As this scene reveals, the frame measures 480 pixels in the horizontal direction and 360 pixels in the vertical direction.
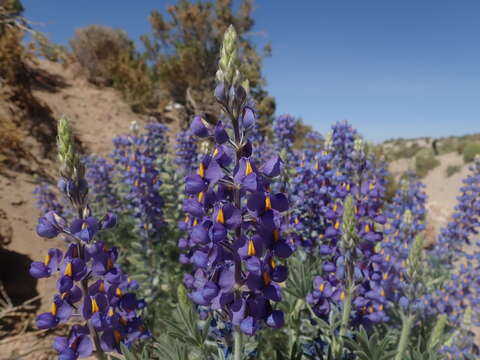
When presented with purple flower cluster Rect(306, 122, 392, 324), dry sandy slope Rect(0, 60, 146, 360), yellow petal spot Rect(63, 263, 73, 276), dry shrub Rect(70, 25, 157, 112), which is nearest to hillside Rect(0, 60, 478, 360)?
dry sandy slope Rect(0, 60, 146, 360)

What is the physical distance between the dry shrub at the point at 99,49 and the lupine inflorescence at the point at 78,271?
1662 cm

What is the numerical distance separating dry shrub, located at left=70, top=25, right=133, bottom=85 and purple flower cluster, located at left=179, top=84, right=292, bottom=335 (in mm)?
17035

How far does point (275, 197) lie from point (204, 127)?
48 cm

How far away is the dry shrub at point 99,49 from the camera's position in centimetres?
1739

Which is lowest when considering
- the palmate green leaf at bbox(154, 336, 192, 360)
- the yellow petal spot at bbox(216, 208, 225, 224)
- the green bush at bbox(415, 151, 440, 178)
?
the palmate green leaf at bbox(154, 336, 192, 360)

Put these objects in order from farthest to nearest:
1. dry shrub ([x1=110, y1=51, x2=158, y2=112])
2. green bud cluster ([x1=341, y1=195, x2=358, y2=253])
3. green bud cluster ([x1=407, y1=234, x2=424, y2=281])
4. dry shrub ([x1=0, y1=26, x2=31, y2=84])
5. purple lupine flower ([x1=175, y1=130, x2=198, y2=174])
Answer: dry shrub ([x1=110, y1=51, x2=158, y2=112]) → dry shrub ([x1=0, y1=26, x2=31, y2=84]) → purple lupine flower ([x1=175, y1=130, x2=198, y2=174]) → green bud cluster ([x1=407, y1=234, x2=424, y2=281]) → green bud cluster ([x1=341, y1=195, x2=358, y2=253])

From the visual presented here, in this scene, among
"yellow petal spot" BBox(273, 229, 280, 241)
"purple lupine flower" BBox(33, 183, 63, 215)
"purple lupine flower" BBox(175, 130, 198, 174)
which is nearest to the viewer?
"yellow petal spot" BBox(273, 229, 280, 241)

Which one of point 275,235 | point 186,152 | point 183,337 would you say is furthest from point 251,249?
point 186,152

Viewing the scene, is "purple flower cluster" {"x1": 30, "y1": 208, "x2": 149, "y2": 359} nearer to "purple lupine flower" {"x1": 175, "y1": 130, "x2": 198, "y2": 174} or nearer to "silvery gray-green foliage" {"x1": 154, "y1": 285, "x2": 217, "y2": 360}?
"silvery gray-green foliage" {"x1": 154, "y1": 285, "x2": 217, "y2": 360}

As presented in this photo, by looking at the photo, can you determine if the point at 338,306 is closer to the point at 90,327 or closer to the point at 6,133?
the point at 90,327

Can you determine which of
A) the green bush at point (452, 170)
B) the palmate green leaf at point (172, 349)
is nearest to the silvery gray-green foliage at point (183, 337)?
the palmate green leaf at point (172, 349)

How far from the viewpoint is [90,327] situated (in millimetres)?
1747

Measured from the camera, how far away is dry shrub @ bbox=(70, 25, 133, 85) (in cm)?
1739

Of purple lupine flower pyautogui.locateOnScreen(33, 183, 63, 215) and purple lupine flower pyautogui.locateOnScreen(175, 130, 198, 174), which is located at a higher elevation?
purple lupine flower pyautogui.locateOnScreen(175, 130, 198, 174)
